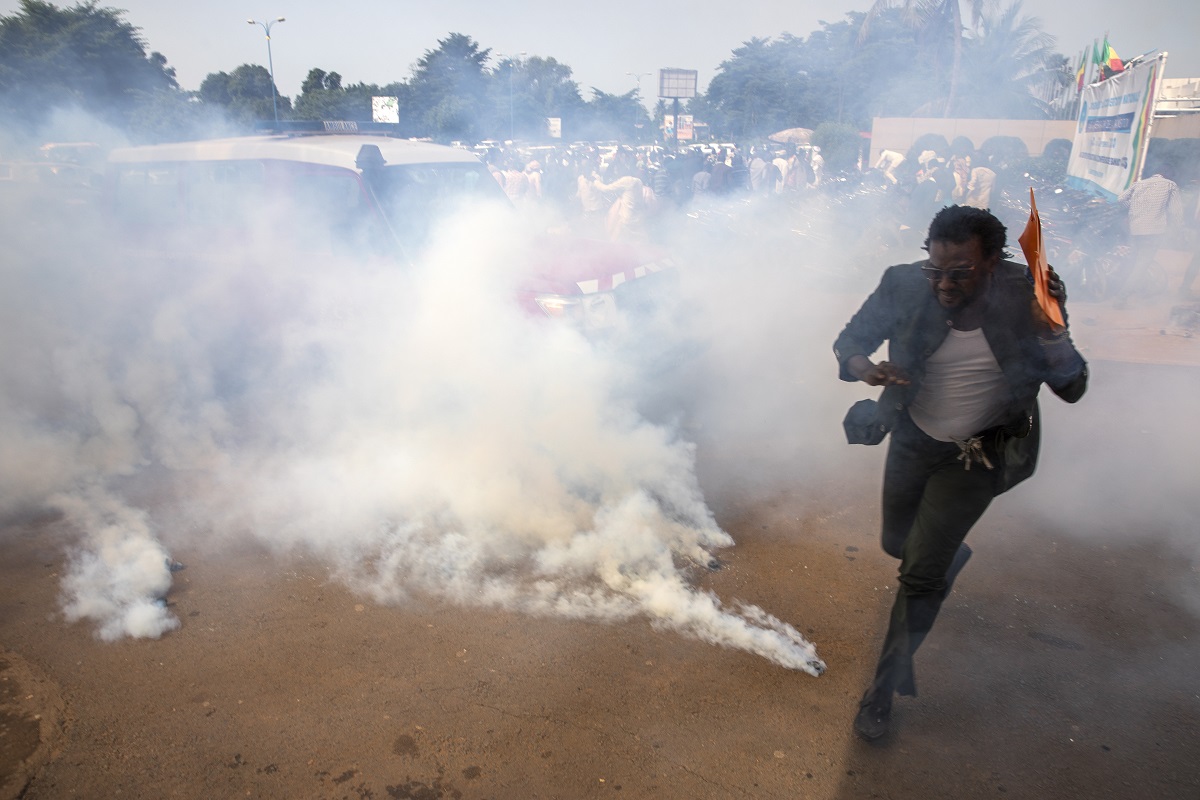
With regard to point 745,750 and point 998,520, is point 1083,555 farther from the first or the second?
point 745,750

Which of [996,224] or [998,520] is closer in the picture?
[996,224]

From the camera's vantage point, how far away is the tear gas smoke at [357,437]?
323 cm

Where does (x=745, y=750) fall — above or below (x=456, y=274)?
below

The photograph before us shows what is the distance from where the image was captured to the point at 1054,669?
2.72 metres

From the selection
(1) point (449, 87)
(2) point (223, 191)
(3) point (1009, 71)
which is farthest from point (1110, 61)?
(2) point (223, 191)

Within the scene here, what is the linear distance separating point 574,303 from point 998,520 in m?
2.53

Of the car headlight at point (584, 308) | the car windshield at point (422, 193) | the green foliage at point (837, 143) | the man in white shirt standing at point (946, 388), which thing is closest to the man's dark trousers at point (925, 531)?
the man in white shirt standing at point (946, 388)

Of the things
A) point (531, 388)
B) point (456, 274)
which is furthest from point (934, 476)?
point (456, 274)

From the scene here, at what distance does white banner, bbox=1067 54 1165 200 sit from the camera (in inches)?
381

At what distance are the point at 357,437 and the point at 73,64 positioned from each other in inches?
182

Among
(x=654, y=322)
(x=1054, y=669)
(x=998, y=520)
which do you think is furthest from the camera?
(x=654, y=322)

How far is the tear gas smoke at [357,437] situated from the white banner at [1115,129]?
8368 mm

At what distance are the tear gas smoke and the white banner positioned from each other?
27.5 ft

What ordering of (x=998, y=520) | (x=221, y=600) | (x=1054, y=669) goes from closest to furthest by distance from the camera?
(x=1054, y=669)
(x=221, y=600)
(x=998, y=520)
